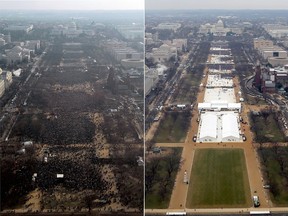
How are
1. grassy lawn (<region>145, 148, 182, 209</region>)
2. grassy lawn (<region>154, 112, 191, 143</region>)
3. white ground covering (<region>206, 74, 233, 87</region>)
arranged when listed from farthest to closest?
white ground covering (<region>206, 74, 233, 87</region>) → grassy lawn (<region>154, 112, 191, 143</region>) → grassy lawn (<region>145, 148, 182, 209</region>)

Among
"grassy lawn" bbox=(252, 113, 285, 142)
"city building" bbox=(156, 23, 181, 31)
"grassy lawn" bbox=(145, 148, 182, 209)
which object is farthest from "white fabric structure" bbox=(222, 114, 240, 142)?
"city building" bbox=(156, 23, 181, 31)

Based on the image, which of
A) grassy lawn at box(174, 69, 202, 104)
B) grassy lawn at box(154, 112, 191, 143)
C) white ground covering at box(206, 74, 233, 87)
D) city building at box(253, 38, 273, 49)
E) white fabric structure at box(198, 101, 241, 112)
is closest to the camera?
grassy lawn at box(154, 112, 191, 143)

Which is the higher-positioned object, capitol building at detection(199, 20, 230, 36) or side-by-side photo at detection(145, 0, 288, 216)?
capitol building at detection(199, 20, 230, 36)

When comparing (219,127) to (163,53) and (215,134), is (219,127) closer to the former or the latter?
(215,134)

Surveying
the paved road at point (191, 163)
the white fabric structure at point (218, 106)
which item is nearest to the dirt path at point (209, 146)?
the paved road at point (191, 163)

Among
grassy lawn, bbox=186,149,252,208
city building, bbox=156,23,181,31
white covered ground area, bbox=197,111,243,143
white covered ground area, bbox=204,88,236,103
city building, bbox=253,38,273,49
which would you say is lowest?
grassy lawn, bbox=186,149,252,208

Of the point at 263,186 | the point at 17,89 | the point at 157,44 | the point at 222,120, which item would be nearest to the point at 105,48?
the point at 157,44

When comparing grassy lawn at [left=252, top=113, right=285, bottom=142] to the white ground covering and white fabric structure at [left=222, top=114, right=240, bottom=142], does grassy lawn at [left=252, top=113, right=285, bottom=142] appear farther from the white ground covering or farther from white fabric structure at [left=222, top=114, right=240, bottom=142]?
the white ground covering
